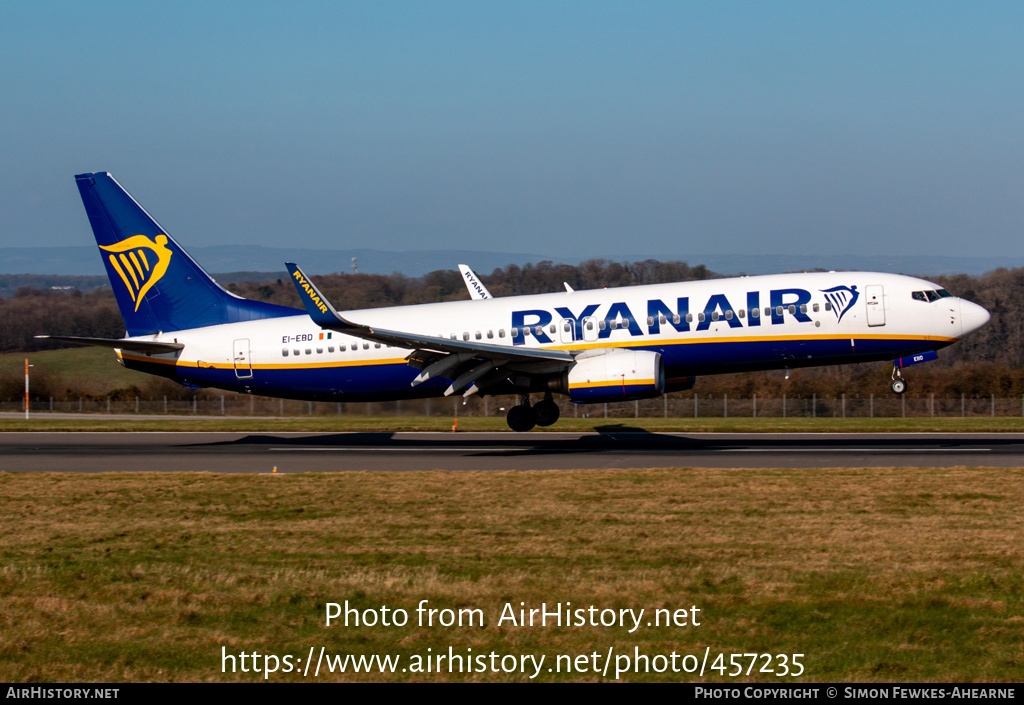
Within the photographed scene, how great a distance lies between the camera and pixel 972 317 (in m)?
28.3

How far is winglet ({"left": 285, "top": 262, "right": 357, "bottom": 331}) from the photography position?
88.1 ft

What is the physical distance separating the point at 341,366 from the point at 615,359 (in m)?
9.64

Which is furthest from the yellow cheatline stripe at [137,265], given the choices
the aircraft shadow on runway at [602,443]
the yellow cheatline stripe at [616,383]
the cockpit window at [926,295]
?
the cockpit window at [926,295]

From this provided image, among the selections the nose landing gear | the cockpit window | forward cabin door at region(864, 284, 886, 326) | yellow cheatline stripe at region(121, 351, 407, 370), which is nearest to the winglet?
yellow cheatline stripe at region(121, 351, 407, 370)

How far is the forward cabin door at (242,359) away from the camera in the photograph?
32.5 metres

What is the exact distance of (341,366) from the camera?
1258 inches

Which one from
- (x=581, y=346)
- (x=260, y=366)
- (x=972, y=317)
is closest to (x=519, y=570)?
(x=581, y=346)

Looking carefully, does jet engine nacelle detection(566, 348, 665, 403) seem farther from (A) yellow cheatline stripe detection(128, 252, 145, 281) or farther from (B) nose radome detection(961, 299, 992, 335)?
(A) yellow cheatline stripe detection(128, 252, 145, 281)

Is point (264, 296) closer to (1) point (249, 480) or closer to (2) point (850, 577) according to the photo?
(1) point (249, 480)

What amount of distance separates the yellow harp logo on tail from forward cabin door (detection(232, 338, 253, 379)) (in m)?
3.76

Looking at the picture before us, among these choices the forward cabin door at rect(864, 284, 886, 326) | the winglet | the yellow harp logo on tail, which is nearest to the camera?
the winglet

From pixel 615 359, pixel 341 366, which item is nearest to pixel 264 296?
pixel 341 366
